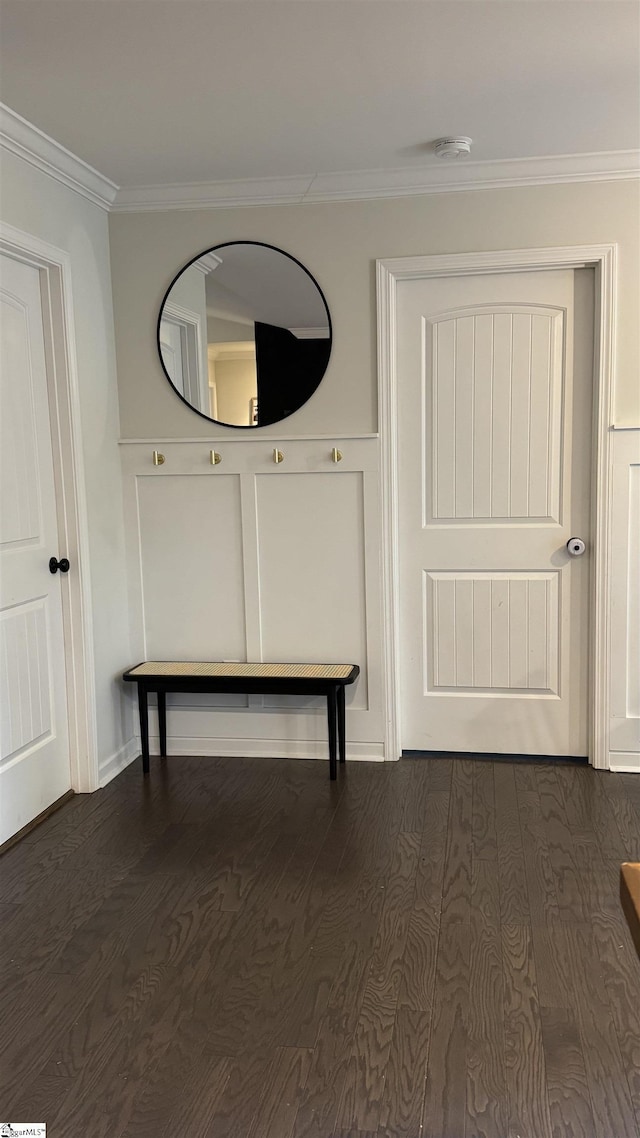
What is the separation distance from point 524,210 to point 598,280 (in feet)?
1.33

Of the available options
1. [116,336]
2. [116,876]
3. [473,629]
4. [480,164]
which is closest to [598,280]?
[480,164]

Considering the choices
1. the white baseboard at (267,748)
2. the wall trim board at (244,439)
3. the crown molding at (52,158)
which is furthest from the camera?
the white baseboard at (267,748)

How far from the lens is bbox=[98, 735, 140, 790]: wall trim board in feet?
12.3

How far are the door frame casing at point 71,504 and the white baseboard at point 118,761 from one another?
0.08 meters

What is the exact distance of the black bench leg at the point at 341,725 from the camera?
3.79m

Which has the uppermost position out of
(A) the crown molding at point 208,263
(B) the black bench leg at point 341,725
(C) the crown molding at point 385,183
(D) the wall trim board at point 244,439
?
(C) the crown molding at point 385,183

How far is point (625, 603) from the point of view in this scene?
365 centimetres

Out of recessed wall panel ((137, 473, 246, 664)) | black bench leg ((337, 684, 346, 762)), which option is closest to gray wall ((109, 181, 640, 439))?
Answer: recessed wall panel ((137, 473, 246, 664))

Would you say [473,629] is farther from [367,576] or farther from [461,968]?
[461,968]

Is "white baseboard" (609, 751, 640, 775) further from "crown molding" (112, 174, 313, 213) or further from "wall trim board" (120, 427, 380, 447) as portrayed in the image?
"crown molding" (112, 174, 313, 213)

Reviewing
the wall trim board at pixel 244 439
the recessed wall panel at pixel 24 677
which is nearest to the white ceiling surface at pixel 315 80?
the wall trim board at pixel 244 439

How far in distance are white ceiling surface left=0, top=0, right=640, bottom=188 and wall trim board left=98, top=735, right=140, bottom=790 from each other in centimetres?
237

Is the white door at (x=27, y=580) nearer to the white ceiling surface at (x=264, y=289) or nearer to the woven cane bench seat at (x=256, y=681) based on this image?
the woven cane bench seat at (x=256, y=681)

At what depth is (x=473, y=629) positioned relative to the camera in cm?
386
